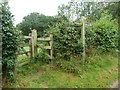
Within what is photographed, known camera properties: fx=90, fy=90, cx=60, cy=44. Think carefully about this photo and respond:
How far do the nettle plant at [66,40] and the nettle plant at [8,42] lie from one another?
1.48 meters

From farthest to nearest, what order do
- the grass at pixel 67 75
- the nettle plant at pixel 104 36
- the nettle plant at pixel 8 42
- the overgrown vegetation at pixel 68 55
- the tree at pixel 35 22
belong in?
the tree at pixel 35 22, the nettle plant at pixel 104 36, the grass at pixel 67 75, the overgrown vegetation at pixel 68 55, the nettle plant at pixel 8 42

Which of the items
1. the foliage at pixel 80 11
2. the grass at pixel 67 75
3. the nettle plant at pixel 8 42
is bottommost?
the grass at pixel 67 75

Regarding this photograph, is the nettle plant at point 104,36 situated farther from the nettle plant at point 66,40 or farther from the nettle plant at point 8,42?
the nettle plant at point 8,42

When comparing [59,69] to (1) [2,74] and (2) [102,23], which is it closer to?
(1) [2,74]

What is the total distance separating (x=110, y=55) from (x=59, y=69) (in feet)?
8.92

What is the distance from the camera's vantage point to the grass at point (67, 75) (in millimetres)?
2365

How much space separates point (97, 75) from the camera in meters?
2.82

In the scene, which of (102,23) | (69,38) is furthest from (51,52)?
(102,23)

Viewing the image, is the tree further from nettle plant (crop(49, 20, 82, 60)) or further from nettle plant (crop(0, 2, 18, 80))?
nettle plant (crop(0, 2, 18, 80))

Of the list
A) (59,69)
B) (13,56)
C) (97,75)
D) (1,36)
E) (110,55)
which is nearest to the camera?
(1,36)

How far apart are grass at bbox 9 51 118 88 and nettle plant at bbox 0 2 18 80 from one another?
0.38m

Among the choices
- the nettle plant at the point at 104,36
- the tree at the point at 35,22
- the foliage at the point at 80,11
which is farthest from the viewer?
the tree at the point at 35,22

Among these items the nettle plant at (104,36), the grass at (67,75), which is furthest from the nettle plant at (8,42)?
the nettle plant at (104,36)

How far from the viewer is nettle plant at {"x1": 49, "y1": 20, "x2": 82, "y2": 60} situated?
318 cm
